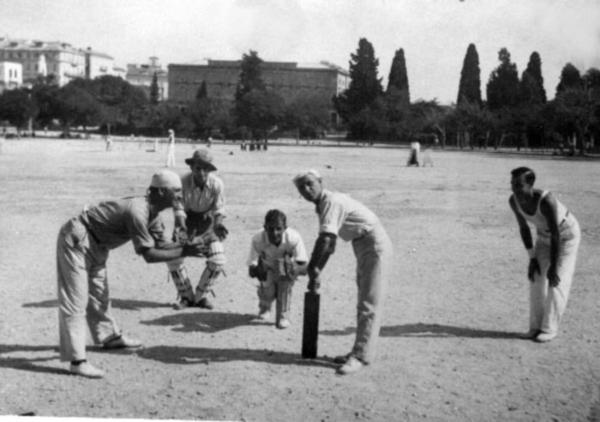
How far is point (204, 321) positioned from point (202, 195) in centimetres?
134

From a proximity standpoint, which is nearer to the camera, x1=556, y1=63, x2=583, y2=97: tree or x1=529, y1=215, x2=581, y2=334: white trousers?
x1=529, y1=215, x2=581, y2=334: white trousers

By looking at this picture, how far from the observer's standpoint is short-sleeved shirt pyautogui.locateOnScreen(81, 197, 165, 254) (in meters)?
5.19

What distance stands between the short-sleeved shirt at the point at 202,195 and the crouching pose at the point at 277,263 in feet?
2.92

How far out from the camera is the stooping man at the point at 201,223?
7180 mm

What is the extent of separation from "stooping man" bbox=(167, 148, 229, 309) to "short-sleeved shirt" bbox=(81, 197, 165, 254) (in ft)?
5.47

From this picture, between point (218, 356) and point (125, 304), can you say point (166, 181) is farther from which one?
point (125, 304)

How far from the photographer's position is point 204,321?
676 cm

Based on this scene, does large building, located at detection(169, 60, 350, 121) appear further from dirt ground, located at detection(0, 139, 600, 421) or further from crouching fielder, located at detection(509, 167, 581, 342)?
crouching fielder, located at detection(509, 167, 581, 342)

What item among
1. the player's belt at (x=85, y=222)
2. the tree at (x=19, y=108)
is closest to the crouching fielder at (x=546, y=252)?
the player's belt at (x=85, y=222)

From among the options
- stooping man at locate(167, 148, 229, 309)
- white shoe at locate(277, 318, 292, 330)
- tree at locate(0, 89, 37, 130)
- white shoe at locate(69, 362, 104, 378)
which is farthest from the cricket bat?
tree at locate(0, 89, 37, 130)

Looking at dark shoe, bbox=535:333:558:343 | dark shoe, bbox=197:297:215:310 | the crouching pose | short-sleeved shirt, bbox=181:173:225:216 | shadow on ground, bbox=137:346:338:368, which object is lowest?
shadow on ground, bbox=137:346:338:368

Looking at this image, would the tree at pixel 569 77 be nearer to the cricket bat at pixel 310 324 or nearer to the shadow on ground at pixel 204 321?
the cricket bat at pixel 310 324

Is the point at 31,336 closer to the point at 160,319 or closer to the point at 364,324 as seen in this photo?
the point at 160,319

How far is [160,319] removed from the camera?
22.3 ft
